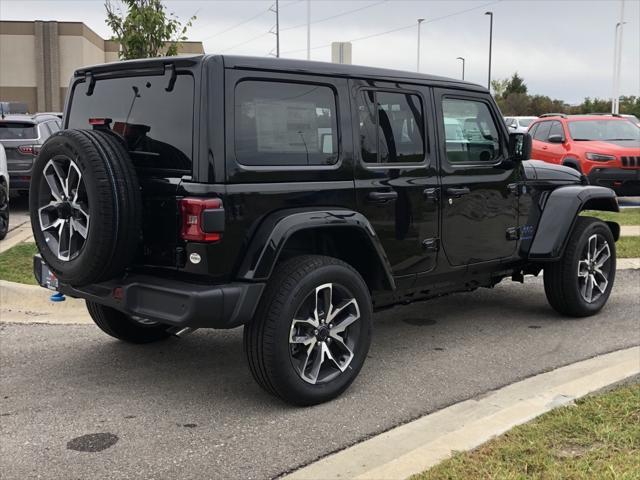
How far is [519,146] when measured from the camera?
561 centimetres

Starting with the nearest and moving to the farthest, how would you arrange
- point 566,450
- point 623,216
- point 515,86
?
point 566,450 < point 623,216 < point 515,86

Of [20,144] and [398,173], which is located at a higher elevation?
[20,144]

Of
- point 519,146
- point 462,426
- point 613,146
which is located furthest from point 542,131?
point 462,426

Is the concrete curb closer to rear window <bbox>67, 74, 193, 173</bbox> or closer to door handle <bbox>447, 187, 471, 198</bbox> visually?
door handle <bbox>447, 187, 471, 198</bbox>

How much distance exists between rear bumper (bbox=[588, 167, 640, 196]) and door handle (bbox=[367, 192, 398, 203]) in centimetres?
944

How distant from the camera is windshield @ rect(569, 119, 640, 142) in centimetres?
1397

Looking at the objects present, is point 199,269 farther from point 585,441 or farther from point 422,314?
point 422,314

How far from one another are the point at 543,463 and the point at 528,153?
2.94 m

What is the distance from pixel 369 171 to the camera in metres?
4.47

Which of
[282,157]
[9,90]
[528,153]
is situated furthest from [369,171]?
[9,90]

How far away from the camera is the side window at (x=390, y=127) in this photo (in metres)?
4.51

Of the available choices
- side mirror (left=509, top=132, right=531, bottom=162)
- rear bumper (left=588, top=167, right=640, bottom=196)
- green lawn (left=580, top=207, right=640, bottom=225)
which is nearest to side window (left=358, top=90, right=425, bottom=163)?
side mirror (left=509, top=132, right=531, bottom=162)

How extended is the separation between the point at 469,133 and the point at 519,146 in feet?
1.66

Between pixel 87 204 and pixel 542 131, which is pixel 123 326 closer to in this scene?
pixel 87 204
